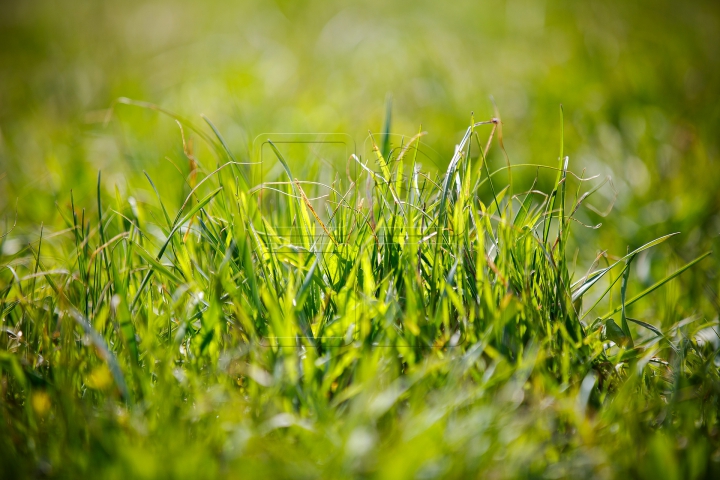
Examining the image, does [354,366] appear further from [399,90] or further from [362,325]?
[399,90]

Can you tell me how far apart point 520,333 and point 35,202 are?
1947 millimetres

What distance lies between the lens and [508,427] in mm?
918

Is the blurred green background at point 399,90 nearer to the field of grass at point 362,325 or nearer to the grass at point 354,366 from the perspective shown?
the field of grass at point 362,325

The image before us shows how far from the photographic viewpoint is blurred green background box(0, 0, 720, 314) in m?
2.20

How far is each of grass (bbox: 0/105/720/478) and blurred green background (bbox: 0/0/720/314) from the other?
2.05 feet

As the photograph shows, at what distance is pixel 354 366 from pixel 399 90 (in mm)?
2340

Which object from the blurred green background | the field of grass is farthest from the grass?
the blurred green background

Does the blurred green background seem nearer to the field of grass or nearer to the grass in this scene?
the field of grass

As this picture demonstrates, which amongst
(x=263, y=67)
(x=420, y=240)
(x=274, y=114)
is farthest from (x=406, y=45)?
(x=420, y=240)

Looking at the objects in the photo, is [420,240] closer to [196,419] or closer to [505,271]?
[505,271]

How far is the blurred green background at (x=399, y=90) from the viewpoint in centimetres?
220

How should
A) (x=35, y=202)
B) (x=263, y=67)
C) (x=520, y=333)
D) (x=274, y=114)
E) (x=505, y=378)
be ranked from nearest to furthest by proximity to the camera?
(x=505, y=378)
(x=520, y=333)
(x=35, y=202)
(x=274, y=114)
(x=263, y=67)

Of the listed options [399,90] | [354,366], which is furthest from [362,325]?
[399,90]

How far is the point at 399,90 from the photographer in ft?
10.2
